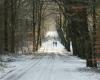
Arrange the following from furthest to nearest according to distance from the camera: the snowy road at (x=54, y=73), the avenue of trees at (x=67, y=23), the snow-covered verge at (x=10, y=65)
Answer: the avenue of trees at (x=67, y=23)
the snow-covered verge at (x=10, y=65)
the snowy road at (x=54, y=73)

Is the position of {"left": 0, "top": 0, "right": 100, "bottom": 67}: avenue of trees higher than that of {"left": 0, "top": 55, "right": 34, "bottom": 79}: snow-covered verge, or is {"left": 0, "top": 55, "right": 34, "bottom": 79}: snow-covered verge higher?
{"left": 0, "top": 0, "right": 100, "bottom": 67}: avenue of trees

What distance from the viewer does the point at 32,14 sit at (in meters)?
77.0

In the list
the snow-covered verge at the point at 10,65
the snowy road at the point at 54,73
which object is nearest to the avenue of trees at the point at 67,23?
the snowy road at the point at 54,73

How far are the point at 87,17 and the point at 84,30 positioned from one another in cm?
113

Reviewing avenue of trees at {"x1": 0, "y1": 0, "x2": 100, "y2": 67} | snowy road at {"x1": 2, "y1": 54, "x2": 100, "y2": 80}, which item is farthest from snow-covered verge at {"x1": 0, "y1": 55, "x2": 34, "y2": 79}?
avenue of trees at {"x1": 0, "y1": 0, "x2": 100, "y2": 67}

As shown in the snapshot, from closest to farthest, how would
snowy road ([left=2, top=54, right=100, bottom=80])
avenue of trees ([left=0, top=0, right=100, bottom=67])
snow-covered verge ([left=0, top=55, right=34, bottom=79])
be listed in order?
snowy road ([left=2, top=54, right=100, bottom=80]) < snow-covered verge ([left=0, top=55, right=34, bottom=79]) < avenue of trees ([left=0, top=0, right=100, bottom=67])

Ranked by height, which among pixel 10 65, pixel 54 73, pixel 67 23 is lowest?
pixel 10 65

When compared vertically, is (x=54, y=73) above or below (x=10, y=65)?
above

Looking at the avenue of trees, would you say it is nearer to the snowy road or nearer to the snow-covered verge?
the snowy road

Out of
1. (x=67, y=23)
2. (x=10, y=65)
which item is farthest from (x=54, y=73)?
(x=67, y=23)

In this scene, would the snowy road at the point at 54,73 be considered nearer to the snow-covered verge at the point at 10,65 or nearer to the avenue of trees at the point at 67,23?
the snow-covered verge at the point at 10,65

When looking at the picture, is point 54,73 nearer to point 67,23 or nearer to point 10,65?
point 10,65

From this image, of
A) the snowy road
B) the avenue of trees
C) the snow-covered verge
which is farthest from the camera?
the avenue of trees

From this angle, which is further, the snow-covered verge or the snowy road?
the snow-covered verge
